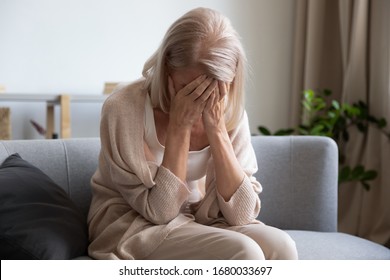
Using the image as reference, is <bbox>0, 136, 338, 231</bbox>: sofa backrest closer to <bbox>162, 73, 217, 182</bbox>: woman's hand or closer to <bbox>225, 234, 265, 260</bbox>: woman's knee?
<bbox>162, 73, 217, 182</bbox>: woman's hand

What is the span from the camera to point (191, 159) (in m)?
1.84

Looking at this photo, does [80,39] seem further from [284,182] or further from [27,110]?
[284,182]

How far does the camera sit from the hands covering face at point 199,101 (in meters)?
1.70

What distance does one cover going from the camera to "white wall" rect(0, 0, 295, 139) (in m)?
3.35

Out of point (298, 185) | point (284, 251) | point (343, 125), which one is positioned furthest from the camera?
point (343, 125)

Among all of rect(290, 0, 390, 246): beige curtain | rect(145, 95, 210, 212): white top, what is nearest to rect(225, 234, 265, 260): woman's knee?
rect(145, 95, 210, 212): white top

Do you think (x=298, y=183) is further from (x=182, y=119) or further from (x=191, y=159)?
(x=182, y=119)

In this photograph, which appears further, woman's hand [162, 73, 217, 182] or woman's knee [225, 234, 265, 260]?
woman's hand [162, 73, 217, 182]

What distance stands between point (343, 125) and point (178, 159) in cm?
188

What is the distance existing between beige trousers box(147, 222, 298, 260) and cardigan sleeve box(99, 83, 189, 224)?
0.26 feet

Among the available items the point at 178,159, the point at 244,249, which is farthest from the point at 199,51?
the point at 244,249

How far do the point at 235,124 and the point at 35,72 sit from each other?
1.82m
